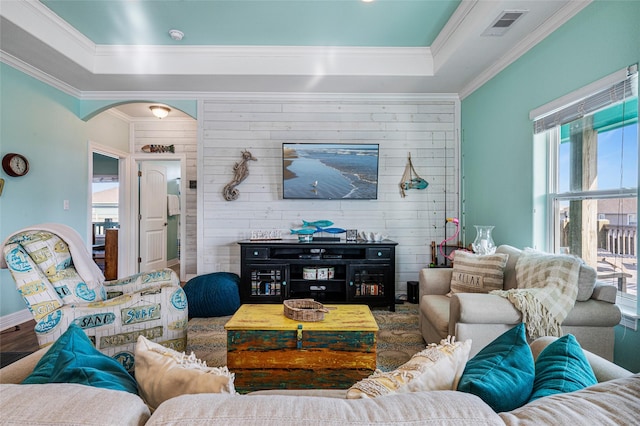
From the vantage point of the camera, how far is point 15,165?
3232 mm

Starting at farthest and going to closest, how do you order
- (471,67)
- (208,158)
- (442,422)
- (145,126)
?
(145,126), (208,158), (471,67), (442,422)

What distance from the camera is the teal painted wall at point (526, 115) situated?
2.02 m

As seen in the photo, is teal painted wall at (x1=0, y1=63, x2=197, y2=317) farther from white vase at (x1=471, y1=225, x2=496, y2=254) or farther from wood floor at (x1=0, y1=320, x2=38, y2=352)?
white vase at (x1=471, y1=225, x2=496, y2=254)

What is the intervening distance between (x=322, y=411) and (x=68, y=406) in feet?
1.41

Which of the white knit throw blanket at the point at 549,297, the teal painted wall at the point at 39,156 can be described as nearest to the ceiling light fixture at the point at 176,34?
the teal painted wall at the point at 39,156

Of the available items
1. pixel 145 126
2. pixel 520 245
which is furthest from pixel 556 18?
pixel 145 126

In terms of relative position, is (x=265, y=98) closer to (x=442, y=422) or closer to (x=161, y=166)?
(x=161, y=166)

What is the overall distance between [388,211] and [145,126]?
13.7ft

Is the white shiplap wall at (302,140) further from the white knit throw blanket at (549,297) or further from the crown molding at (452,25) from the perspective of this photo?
the white knit throw blanket at (549,297)

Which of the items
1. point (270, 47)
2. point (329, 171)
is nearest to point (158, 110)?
point (270, 47)

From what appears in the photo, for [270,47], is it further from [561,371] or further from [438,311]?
[561,371]

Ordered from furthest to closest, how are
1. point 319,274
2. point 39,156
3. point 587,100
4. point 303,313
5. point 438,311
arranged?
point 319,274 → point 39,156 → point 438,311 → point 587,100 → point 303,313

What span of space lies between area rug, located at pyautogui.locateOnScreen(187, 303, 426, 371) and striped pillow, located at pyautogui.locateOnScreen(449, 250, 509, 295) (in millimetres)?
638

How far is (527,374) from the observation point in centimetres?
79
